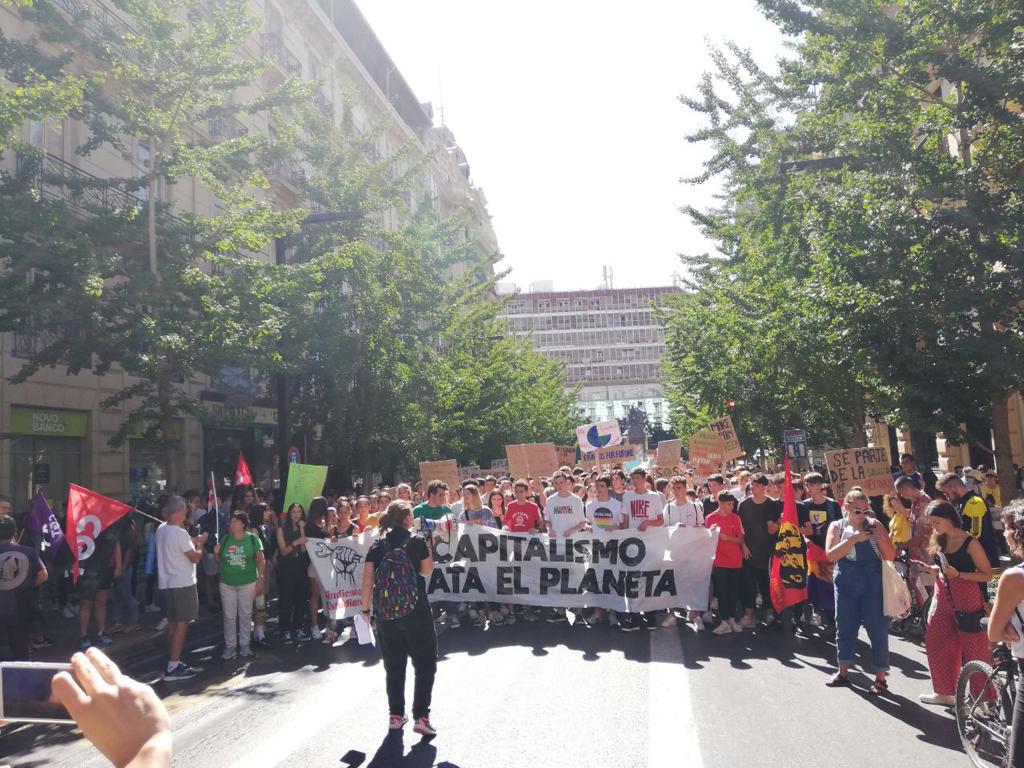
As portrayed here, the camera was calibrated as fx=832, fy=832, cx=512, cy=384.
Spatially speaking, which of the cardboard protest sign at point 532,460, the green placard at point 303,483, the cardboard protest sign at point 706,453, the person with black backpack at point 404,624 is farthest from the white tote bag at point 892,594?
the cardboard protest sign at point 532,460

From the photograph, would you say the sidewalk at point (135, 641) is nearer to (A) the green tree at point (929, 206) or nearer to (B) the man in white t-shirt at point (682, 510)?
(B) the man in white t-shirt at point (682, 510)

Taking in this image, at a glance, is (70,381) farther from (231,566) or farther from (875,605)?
(875,605)

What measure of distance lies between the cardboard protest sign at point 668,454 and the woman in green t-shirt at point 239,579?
A: 1237cm

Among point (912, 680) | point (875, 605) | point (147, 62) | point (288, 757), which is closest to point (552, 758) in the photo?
point (288, 757)

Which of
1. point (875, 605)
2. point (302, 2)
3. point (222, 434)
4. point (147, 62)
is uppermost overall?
point (302, 2)

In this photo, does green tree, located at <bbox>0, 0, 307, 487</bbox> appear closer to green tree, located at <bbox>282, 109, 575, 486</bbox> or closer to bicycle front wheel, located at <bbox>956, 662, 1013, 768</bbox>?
green tree, located at <bbox>282, 109, 575, 486</bbox>

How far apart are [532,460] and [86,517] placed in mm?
11490

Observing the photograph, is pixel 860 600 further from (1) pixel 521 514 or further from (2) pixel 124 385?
(2) pixel 124 385

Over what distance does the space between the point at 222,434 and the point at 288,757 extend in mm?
18692

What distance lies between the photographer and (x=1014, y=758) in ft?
13.6

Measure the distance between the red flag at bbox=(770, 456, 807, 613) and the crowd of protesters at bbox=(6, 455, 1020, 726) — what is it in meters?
0.22

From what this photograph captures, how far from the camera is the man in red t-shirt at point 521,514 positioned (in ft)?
36.3

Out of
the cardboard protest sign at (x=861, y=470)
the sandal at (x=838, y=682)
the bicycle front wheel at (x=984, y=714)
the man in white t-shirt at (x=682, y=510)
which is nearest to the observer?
the bicycle front wheel at (x=984, y=714)

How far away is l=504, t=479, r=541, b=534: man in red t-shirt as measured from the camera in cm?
1106
